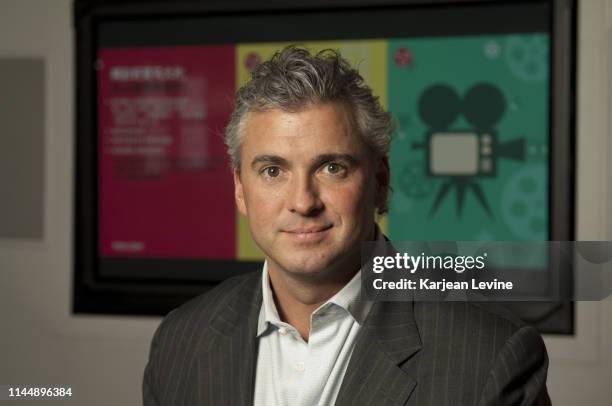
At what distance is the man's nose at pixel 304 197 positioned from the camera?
1.10 meters

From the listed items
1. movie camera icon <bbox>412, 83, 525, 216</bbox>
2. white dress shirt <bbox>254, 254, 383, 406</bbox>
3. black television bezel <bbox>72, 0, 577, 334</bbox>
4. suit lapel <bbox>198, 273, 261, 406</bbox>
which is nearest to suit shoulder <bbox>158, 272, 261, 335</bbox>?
suit lapel <bbox>198, 273, 261, 406</bbox>

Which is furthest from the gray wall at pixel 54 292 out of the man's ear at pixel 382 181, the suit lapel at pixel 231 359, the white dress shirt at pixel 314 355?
the man's ear at pixel 382 181

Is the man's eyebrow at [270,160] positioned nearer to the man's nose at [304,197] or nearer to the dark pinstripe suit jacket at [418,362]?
the man's nose at [304,197]

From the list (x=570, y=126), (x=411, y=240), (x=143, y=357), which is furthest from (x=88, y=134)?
(x=570, y=126)

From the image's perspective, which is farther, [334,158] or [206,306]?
[206,306]

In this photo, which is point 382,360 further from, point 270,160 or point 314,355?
point 270,160

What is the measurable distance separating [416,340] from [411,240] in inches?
26.3

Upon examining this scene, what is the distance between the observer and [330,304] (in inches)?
47.0

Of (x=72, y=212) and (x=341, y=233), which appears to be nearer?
(x=341, y=233)

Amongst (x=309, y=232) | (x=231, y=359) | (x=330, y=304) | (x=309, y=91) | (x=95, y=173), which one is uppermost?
(x=309, y=91)

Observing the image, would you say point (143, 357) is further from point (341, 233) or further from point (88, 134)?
point (341, 233)

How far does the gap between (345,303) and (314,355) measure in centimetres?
10

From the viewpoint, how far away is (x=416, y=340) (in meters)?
1.16

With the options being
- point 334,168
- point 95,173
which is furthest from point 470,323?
point 95,173
